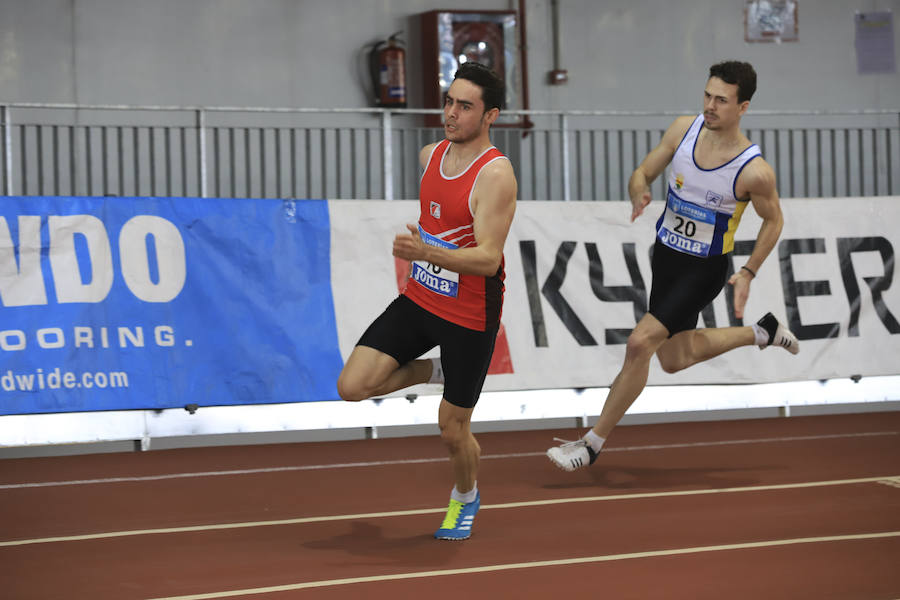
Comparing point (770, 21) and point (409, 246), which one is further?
point (770, 21)

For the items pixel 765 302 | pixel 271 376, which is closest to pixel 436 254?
pixel 271 376

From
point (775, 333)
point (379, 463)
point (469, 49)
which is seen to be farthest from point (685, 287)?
point (469, 49)

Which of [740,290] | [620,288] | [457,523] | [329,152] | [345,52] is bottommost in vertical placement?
[457,523]

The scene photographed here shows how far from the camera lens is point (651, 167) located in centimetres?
732

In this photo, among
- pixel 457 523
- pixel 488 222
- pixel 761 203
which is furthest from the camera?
pixel 761 203

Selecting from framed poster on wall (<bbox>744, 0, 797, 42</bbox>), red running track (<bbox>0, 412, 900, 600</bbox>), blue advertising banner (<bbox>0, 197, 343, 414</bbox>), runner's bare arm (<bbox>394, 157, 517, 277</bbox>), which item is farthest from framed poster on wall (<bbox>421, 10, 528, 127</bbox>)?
runner's bare arm (<bbox>394, 157, 517, 277</bbox>)

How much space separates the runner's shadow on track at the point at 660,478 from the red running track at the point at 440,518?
20 millimetres

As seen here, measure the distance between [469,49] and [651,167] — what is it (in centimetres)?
928

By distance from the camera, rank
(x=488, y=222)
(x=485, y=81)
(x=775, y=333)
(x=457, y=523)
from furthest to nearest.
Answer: (x=775, y=333) < (x=457, y=523) < (x=485, y=81) < (x=488, y=222)

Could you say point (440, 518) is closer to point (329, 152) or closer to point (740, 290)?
point (740, 290)

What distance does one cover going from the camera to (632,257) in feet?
34.5

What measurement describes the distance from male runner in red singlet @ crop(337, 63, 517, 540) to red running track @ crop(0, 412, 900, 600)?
572mm

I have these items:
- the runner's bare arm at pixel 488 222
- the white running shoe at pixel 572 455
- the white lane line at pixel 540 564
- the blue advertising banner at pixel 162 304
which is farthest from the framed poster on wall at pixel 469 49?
the white lane line at pixel 540 564

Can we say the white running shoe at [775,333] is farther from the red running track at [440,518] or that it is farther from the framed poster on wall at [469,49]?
the framed poster on wall at [469,49]
